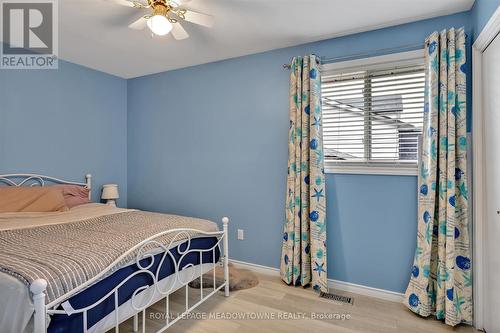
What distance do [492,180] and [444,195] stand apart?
1.02ft

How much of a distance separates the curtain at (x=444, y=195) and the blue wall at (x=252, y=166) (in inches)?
7.5

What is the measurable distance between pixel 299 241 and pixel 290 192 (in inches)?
19.0

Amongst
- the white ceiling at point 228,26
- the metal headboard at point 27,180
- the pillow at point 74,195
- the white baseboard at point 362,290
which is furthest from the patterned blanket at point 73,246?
the white ceiling at point 228,26

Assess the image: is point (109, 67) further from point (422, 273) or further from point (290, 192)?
point (422, 273)

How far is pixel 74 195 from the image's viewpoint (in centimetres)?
305

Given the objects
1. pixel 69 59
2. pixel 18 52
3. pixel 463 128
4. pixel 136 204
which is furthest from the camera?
pixel 136 204

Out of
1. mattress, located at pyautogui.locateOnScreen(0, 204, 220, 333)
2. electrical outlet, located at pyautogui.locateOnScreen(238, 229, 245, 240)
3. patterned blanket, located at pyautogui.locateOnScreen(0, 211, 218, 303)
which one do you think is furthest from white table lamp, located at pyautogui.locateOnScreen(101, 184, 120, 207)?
electrical outlet, located at pyautogui.locateOnScreen(238, 229, 245, 240)

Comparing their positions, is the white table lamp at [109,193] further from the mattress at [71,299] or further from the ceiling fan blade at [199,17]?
the ceiling fan blade at [199,17]

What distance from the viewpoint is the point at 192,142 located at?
3480 millimetres

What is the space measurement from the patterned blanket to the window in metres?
1.48

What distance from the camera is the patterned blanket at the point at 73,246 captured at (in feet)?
4.21

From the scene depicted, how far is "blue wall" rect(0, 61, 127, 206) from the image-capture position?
9.32 ft

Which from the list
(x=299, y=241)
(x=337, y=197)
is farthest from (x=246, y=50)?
(x=299, y=241)

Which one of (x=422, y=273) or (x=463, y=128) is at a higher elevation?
(x=463, y=128)
